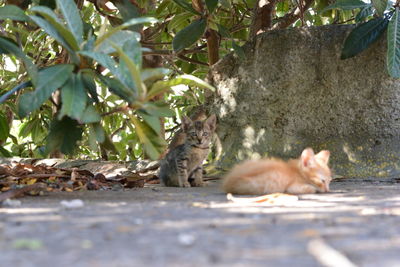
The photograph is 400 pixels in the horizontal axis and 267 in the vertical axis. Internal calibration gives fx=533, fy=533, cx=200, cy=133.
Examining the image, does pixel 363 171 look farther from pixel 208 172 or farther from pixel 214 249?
pixel 214 249

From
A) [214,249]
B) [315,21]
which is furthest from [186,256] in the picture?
[315,21]

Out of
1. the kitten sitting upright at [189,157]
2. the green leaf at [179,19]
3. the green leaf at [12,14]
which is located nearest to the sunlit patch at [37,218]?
the green leaf at [12,14]

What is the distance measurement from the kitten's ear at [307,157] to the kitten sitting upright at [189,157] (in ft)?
4.37

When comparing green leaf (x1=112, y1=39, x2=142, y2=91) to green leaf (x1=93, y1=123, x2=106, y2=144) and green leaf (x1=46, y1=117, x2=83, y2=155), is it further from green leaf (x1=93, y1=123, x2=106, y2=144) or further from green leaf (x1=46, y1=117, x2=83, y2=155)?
green leaf (x1=46, y1=117, x2=83, y2=155)

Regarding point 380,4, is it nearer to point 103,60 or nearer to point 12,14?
point 103,60

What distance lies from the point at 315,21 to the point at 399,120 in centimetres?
219

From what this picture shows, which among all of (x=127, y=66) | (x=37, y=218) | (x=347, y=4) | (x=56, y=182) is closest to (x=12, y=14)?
(x=127, y=66)

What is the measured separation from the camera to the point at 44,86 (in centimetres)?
246

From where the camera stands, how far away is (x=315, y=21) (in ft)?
21.1

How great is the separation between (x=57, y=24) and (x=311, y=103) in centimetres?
298

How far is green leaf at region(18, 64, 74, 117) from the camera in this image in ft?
8.08

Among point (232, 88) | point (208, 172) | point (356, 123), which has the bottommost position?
point (208, 172)

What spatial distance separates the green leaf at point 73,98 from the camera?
239 centimetres

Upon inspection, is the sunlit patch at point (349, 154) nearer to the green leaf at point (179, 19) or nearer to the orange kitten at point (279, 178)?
the orange kitten at point (279, 178)
